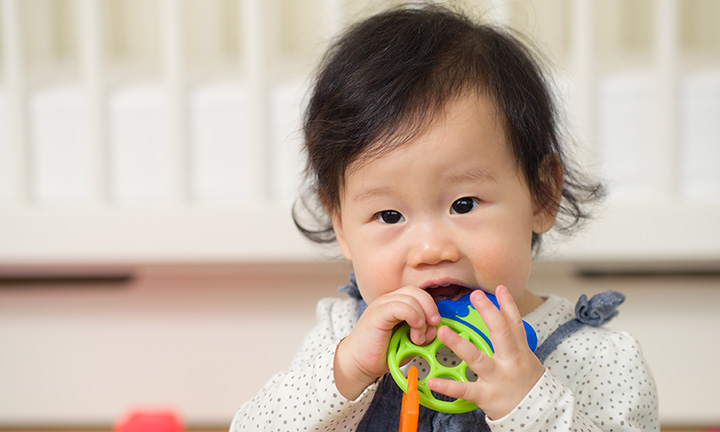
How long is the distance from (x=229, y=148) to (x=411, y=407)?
72cm

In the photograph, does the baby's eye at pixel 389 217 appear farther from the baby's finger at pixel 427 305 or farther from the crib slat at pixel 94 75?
the crib slat at pixel 94 75

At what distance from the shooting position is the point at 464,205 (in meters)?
0.67

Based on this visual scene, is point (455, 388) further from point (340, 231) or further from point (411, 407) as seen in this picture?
point (340, 231)

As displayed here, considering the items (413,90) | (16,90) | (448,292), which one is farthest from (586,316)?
(16,90)

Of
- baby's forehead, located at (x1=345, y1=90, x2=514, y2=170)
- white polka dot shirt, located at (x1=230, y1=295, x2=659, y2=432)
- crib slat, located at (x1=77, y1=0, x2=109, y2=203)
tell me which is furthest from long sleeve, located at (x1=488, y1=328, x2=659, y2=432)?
crib slat, located at (x1=77, y1=0, x2=109, y2=203)

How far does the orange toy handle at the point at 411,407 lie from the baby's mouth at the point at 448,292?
91 millimetres

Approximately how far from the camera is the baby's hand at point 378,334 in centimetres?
61

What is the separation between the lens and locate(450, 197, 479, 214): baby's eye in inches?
26.1

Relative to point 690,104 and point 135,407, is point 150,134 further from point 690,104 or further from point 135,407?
point 690,104

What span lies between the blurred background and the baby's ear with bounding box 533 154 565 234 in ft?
1.03

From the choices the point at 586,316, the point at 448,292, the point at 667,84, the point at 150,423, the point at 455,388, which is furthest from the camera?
the point at 667,84

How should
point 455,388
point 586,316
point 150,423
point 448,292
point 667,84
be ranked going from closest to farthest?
point 455,388 < point 448,292 < point 586,316 < point 150,423 < point 667,84

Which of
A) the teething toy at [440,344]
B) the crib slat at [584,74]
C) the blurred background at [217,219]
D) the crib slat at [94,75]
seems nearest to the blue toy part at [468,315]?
the teething toy at [440,344]

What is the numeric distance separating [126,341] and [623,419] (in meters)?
0.91
